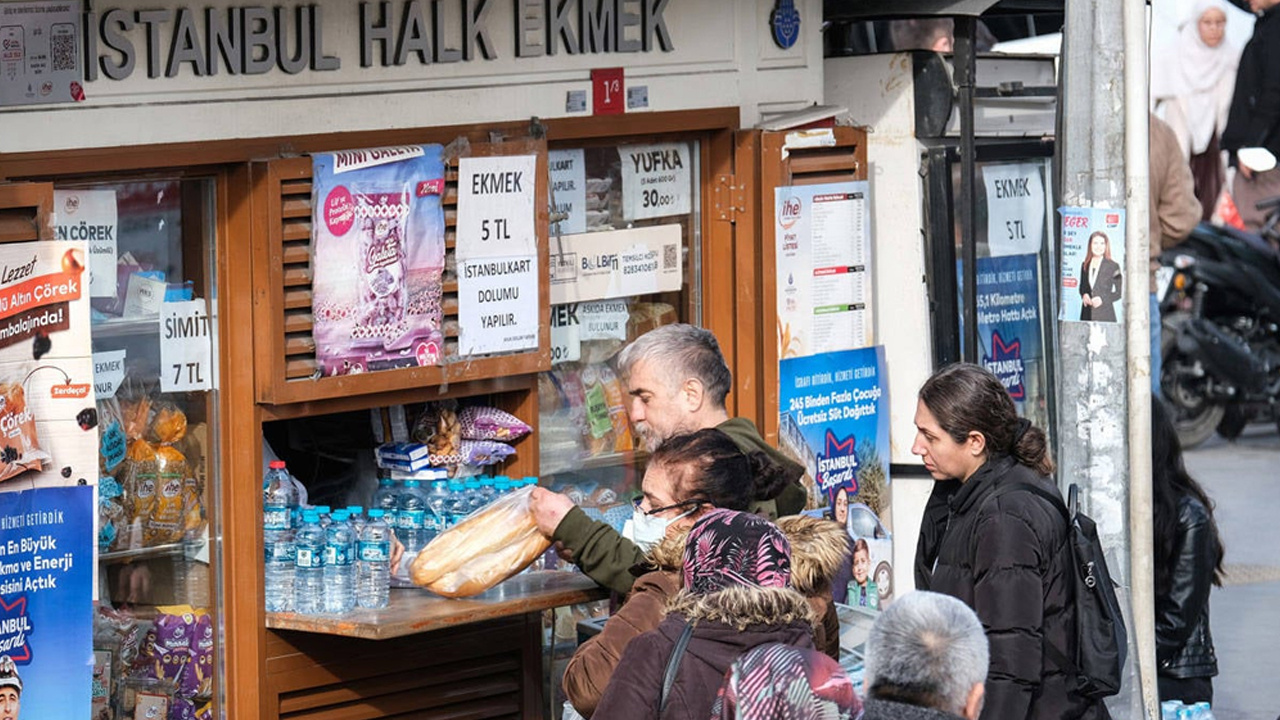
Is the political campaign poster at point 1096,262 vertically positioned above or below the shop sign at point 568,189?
below

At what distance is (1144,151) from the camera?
6070 millimetres

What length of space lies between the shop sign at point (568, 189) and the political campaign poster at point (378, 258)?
2.11 feet

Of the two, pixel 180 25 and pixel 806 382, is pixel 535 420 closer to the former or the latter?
pixel 806 382

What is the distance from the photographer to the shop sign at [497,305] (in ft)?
21.2

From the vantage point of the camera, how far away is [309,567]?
595cm

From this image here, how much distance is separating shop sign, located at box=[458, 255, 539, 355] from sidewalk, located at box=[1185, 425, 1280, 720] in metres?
3.23

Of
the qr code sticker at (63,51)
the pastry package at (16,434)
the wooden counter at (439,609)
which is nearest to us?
the pastry package at (16,434)

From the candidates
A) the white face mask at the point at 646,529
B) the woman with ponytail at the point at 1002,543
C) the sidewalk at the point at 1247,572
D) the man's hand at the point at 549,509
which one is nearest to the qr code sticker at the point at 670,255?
the man's hand at the point at 549,509

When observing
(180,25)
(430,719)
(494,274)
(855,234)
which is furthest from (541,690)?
(180,25)

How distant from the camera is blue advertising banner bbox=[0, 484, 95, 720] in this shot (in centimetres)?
525

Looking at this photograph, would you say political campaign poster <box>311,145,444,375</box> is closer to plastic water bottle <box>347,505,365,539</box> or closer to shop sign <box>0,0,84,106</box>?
plastic water bottle <box>347,505,365,539</box>

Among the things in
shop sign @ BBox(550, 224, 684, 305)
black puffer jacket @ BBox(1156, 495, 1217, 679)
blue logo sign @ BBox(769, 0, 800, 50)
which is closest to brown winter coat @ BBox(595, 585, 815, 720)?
black puffer jacket @ BBox(1156, 495, 1217, 679)

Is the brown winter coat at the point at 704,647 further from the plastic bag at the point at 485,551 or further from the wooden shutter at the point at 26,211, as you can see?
the wooden shutter at the point at 26,211

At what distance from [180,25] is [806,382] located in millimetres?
2758
